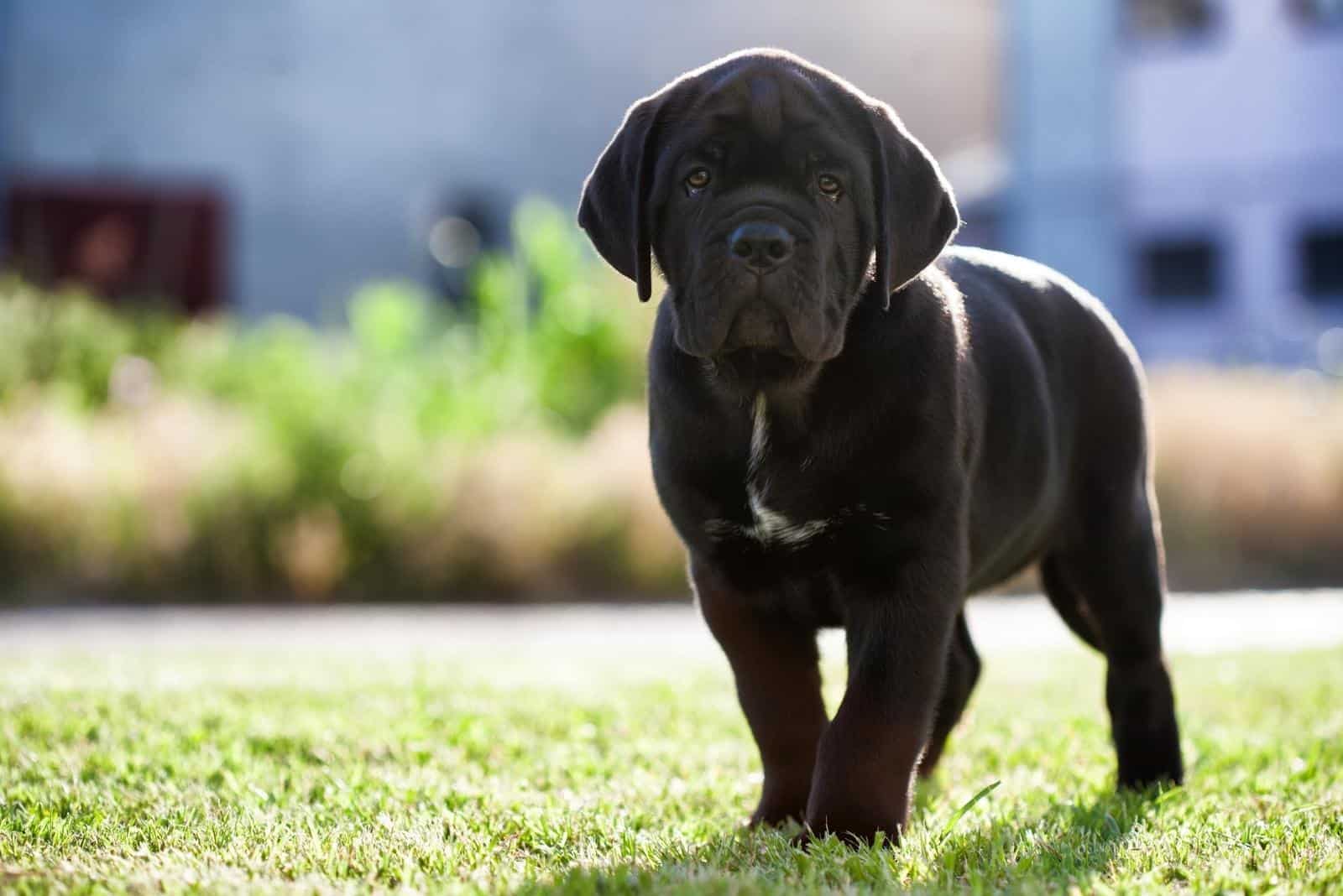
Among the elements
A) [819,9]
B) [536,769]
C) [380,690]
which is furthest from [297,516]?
[819,9]

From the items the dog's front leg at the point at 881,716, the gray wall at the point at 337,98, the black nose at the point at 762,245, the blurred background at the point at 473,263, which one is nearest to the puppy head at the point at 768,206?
the black nose at the point at 762,245

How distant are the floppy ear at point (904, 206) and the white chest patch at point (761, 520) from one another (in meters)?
0.35

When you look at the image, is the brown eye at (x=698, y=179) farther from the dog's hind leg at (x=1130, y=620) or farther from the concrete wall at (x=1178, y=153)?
the concrete wall at (x=1178, y=153)

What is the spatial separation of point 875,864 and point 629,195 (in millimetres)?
1483

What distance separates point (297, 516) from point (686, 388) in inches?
271

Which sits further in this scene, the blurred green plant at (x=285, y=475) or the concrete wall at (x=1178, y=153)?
the concrete wall at (x=1178, y=153)

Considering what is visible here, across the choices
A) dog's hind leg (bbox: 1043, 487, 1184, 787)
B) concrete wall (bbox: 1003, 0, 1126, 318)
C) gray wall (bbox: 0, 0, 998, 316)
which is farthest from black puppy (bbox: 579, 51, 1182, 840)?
gray wall (bbox: 0, 0, 998, 316)

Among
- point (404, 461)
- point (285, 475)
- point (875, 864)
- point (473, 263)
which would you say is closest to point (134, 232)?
point (473, 263)

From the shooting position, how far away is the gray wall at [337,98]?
20516 mm

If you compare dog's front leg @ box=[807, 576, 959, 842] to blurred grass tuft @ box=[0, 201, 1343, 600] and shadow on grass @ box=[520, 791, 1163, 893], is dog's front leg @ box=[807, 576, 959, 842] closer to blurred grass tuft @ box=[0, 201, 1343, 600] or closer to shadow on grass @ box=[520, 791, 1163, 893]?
shadow on grass @ box=[520, 791, 1163, 893]

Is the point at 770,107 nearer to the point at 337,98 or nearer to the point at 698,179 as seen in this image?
the point at 698,179

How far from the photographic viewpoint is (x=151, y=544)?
949 cm

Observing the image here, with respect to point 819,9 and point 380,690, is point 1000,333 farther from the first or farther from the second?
point 819,9

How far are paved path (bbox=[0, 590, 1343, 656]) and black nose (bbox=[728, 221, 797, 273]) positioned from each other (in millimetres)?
4389
